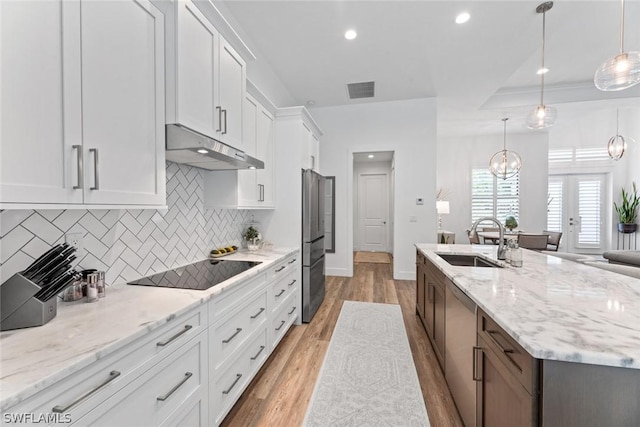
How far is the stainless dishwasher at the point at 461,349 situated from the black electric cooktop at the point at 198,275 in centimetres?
145

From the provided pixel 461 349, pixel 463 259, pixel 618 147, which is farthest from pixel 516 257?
pixel 618 147

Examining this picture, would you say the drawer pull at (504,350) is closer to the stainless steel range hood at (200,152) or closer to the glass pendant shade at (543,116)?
the stainless steel range hood at (200,152)

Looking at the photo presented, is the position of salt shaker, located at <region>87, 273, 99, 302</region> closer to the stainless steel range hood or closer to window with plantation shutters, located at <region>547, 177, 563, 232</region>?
the stainless steel range hood

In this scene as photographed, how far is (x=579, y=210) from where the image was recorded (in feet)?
23.9

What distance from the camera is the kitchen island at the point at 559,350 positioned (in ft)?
Result: 2.60

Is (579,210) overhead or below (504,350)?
overhead

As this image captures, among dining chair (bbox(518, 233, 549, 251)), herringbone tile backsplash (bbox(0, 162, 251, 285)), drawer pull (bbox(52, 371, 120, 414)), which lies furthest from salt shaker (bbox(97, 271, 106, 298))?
dining chair (bbox(518, 233, 549, 251))

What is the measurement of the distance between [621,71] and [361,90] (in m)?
3.10

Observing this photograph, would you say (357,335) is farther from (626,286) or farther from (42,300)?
(42,300)

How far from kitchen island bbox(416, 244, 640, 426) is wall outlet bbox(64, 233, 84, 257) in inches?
77.7

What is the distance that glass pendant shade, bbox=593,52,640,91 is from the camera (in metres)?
2.04

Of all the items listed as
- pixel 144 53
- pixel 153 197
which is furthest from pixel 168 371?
pixel 144 53

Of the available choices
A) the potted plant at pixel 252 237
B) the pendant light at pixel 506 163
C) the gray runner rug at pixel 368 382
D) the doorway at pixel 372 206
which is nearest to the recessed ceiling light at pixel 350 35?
the potted plant at pixel 252 237

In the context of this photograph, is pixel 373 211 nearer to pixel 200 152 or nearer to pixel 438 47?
pixel 438 47
